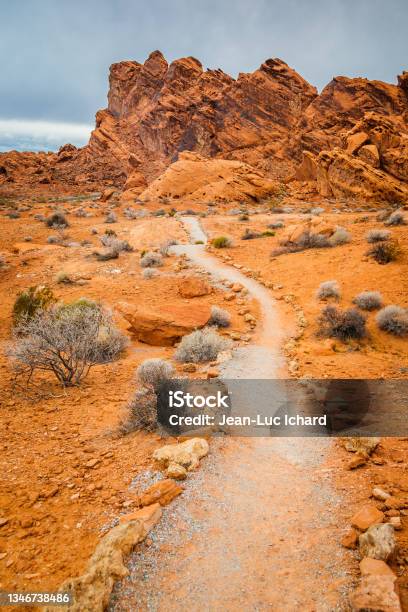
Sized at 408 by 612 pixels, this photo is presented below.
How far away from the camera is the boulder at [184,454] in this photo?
4.40 meters

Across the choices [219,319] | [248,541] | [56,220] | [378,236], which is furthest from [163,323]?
[56,220]

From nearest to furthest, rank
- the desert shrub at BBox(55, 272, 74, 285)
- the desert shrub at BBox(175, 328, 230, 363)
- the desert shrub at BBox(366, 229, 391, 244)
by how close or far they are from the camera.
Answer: the desert shrub at BBox(175, 328, 230, 363) → the desert shrub at BBox(366, 229, 391, 244) → the desert shrub at BBox(55, 272, 74, 285)

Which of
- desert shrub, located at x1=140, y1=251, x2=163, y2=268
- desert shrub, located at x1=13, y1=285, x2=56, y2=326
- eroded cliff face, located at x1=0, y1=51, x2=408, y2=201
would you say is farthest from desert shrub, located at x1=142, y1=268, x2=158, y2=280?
eroded cliff face, located at x1=0, y1=51, x2=408, y2=201

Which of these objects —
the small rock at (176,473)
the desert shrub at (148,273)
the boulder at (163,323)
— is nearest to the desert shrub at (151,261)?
the desert shrub at (148,273)

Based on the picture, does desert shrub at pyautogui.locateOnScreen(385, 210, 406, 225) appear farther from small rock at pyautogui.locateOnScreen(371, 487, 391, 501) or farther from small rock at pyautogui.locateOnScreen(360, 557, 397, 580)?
small rock at pyautogui.locateOnScreen(360, 557, 397, 580)

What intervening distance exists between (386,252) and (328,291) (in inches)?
134

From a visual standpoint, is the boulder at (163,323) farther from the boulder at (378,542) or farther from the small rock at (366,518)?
the boulder at (378,542)

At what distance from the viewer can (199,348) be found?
836 centimetres

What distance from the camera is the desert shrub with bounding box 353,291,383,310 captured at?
34.2 ft

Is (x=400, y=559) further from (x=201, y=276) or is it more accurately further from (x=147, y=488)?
(x=201, y=276)

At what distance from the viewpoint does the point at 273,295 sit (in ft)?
43.2

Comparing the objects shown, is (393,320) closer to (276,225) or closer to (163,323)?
(163,323)

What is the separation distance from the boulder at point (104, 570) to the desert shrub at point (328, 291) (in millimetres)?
9762

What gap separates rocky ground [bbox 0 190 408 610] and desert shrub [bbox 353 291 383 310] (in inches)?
15.3
